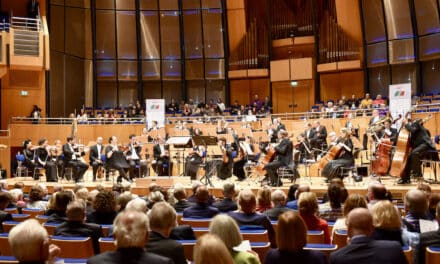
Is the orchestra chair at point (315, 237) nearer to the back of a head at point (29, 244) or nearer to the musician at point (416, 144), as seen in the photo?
the back of a head at point (29, 244)

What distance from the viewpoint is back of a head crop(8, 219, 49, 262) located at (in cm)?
248

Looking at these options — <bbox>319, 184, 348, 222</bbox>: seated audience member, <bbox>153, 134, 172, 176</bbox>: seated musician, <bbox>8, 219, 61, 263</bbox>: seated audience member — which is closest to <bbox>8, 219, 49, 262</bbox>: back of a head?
<bbox>8, 219, 61, 263</bbox>: seated audience member

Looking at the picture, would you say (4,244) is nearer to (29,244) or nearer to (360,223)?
(29,244)

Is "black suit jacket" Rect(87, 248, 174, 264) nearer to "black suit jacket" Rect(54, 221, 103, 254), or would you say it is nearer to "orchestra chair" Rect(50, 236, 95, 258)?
"orchestra chair" Rect(50, 236, 95, 258)

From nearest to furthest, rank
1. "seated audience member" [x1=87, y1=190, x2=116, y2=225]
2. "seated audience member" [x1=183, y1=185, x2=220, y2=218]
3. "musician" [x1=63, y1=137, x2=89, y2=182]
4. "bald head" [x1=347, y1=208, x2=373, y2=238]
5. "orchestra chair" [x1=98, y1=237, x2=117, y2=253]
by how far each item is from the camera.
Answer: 1. "bald head" [x1=347, y1=208, x2=373, y2=238]
2. "orchestra chair" [x1=98, y1=237, x2=117, y2=253]
3. "seated audience member" [x1=87, y1=190, x2=116, y2=225]
4. "seated audience member" [x1=183, y1=185, x2=220, y2=218]
5. "musician" [x1=63, y1=137, x2=89, y2=182]

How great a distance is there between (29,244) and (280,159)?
28.7ft

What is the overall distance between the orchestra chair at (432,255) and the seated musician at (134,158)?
414 inches

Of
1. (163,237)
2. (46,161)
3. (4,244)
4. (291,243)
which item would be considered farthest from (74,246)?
(46,161)

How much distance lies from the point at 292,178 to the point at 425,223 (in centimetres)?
757

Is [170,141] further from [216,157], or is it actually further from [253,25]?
[253,25]

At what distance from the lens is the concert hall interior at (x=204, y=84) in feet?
43.1

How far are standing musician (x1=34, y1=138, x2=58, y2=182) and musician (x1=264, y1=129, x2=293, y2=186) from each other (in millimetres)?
6097

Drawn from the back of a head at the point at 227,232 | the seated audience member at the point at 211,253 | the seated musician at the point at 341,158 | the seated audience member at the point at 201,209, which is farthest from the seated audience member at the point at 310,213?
the seated musician at the point at 341,158

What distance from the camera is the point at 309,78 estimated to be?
70.4 ft
